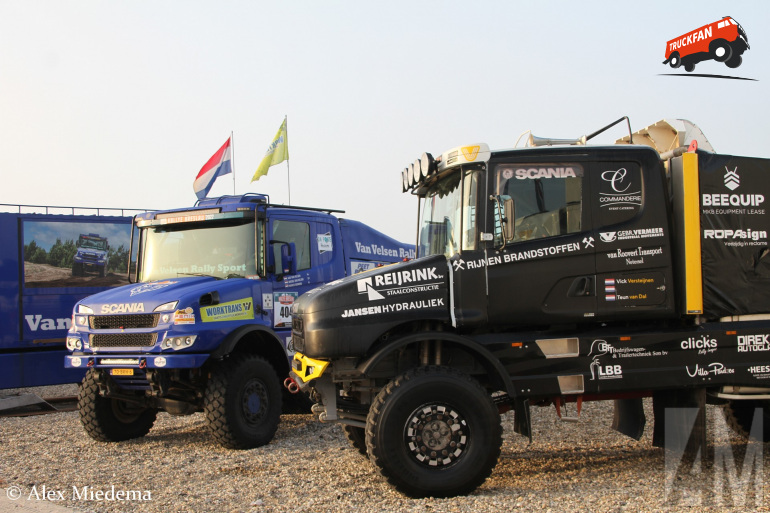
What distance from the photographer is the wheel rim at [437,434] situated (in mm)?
6020

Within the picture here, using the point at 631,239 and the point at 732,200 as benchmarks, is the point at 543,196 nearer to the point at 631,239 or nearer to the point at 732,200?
the point at 631,239

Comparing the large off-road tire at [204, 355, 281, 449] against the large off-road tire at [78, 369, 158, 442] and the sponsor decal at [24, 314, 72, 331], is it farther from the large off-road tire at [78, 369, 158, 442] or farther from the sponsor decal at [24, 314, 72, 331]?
the sponsor decal at [24, 314, 72, 331]

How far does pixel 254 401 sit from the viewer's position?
27.6ft

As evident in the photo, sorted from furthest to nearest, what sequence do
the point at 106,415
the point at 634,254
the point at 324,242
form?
the point at 324,242 < the point at 106,415 < the point at 634,254

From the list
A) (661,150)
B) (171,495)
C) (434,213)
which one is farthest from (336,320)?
(661,150)

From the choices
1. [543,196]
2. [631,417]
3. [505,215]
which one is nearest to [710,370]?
[631,417]

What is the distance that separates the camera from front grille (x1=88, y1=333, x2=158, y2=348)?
7984 mm

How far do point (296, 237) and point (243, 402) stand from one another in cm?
232

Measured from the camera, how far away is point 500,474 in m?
6.75

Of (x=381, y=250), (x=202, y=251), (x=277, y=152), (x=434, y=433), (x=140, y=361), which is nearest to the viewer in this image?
(x=434, y=433)

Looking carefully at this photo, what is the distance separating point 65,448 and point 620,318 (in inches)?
254

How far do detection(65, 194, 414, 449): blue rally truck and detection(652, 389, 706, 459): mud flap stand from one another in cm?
432

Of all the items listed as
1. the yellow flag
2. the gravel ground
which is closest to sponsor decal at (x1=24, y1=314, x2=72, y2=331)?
the gravel ground

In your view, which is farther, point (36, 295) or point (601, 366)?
point (36, 295)
